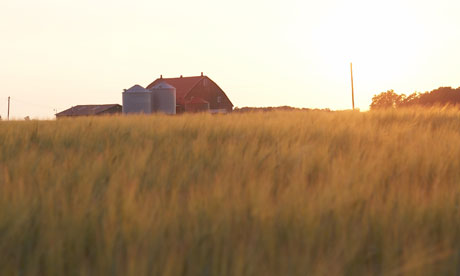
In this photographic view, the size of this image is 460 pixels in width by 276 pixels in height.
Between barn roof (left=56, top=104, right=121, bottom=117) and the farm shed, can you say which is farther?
barn roof (left=56, top=104, right=121, bottom=117)

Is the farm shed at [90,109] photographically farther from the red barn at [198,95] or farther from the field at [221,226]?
the field at [221,226]

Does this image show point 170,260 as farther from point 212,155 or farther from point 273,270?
point 212,155

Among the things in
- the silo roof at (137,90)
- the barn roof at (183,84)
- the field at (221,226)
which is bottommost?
the field at (221,226)

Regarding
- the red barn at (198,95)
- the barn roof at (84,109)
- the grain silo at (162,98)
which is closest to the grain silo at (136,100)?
→ the grain silo at (162,98)

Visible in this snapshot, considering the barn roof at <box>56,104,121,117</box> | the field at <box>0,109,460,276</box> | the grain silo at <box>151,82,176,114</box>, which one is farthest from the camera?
the barn roof at <box>56,104,121,117</box>

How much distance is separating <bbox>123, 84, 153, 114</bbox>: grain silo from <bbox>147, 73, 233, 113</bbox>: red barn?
9.95m

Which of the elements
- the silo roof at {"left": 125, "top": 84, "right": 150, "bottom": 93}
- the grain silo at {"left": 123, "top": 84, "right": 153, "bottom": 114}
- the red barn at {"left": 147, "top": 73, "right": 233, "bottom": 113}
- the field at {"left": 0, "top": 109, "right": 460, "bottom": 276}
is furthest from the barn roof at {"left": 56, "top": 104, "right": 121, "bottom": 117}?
the field at {"left": 0, "top": 109, "right": 460, "bottom": 276}

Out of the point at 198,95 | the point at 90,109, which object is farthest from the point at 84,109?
the point at 198,95

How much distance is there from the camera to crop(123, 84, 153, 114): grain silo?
33.0m

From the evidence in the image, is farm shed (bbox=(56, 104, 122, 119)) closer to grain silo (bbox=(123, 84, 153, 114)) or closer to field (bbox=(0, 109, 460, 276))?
grain silo (bbox=(123, 84, 153, 114))

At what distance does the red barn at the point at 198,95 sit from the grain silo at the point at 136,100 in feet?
32.7

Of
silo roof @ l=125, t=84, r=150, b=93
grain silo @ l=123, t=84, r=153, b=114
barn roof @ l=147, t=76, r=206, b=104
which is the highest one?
barn roof @ l=147, t=76, r=206, b=104

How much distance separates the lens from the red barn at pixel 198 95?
44312mm

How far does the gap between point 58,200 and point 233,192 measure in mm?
774
